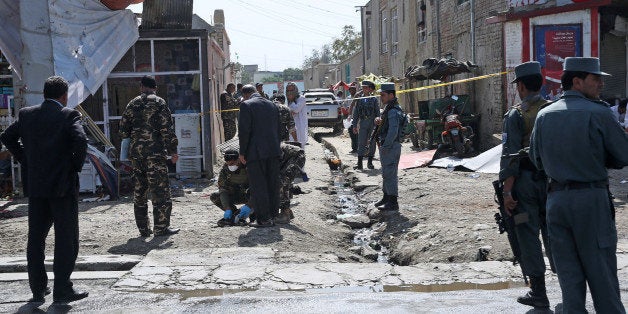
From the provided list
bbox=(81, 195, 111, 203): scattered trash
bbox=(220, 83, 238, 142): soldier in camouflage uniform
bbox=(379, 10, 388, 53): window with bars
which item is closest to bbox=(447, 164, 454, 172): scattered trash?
bbox=(220, 83, 238, 142): soldier in camouflage uniform

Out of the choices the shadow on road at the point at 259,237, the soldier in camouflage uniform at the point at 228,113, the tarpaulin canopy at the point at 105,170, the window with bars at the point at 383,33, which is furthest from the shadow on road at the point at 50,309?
the window with bars at the point at 383,33

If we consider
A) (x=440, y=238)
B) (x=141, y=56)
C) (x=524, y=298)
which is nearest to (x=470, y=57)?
(x=141, y=56)

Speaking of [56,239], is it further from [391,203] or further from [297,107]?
[297,107]

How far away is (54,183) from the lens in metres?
5.89

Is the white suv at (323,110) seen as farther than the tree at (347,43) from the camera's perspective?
No

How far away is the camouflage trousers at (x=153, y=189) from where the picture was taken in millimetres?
8477

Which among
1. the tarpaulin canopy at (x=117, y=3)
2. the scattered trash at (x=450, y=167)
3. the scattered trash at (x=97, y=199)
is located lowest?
the scattered trash at (x=97, y=199)

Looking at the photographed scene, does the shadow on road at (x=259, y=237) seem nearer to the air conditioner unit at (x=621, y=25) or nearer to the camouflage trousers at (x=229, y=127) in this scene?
the camouflage trousers at (x=229, y=127)

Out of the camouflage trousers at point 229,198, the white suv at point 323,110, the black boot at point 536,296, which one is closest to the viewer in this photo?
the black boot at point 536,296

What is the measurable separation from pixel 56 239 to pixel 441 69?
1364 cm

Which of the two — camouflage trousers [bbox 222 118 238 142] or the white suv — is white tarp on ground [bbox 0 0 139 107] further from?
the white suv

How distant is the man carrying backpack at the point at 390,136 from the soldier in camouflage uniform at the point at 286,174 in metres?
1.24

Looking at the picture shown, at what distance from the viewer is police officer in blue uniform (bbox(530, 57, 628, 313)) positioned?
4363mm

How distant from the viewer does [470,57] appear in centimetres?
2045
